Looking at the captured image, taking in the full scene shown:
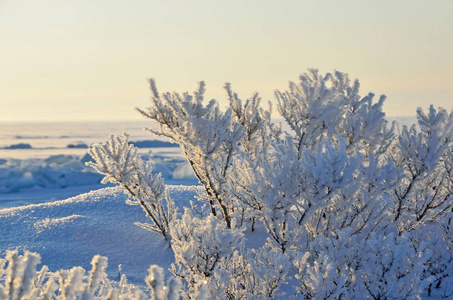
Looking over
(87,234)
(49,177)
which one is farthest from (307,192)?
(49,177)

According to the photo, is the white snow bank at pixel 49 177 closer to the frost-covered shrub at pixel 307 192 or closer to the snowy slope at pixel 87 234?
the snowy slope at pixel 87 234

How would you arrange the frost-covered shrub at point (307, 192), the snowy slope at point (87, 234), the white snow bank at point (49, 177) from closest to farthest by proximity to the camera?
the frost-covered shrub at point (307, 192), the snowy slope at point (87, 234), the white snow bank at point (49, 177)

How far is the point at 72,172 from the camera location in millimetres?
25031

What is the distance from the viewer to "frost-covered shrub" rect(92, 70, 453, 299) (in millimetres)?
5770

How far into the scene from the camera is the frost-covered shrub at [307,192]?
5.77 meters

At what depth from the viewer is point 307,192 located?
609cm

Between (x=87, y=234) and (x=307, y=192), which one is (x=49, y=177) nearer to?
(x=87, y=234)

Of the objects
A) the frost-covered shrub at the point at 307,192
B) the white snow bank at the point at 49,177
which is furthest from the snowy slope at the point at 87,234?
the white snow bank at the point at 49,177

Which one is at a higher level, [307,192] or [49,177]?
[307,192]

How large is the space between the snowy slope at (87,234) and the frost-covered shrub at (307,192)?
640mm

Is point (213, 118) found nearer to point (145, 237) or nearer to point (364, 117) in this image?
point (364, 117)

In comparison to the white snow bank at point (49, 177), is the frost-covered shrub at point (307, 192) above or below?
above

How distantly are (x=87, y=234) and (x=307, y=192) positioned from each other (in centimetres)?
557

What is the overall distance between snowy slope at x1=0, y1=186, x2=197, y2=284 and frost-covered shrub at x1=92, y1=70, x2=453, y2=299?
25.2 inches
